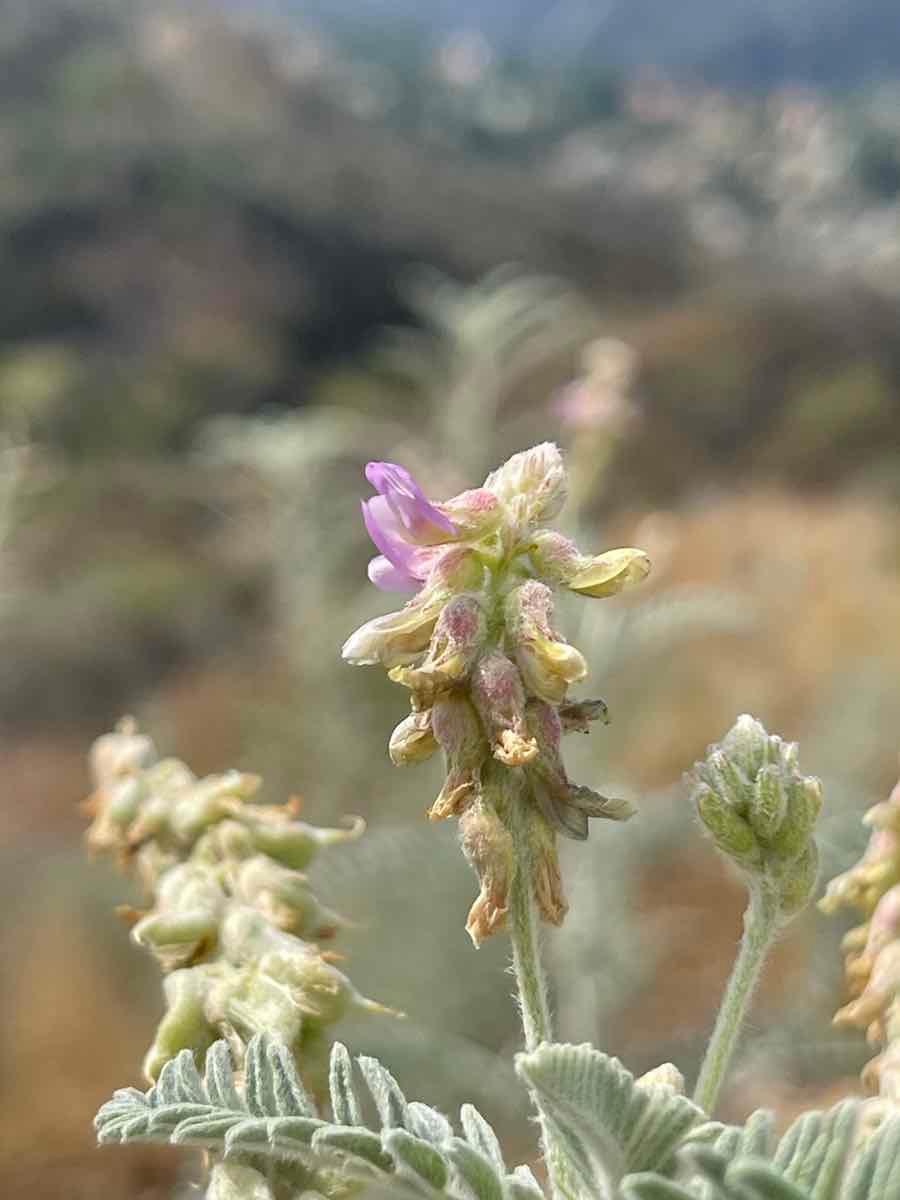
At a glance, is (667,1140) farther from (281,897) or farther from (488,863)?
(281,897)

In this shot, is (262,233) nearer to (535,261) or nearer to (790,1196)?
(535,261)

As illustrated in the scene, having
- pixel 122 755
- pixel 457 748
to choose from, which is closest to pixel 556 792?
pixel 457 748

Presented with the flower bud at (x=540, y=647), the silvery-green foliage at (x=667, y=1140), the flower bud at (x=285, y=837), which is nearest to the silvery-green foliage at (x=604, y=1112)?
the silvery-green foliage at (x=667, y=1140)

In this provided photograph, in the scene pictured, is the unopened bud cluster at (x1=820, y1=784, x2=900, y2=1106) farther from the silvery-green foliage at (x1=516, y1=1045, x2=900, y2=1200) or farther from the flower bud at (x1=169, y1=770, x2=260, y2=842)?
the flower bud at (x1=169, y1=770, x2=260, y2=842)

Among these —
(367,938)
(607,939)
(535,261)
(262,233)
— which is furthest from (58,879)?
(535,261)

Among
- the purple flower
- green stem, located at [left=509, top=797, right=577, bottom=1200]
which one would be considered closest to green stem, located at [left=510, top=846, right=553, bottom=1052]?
green stem, located at [left=509, top=797, right=577, bottom=1200]

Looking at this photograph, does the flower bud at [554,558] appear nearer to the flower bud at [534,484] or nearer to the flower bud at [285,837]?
the flower bud at [534,484]
